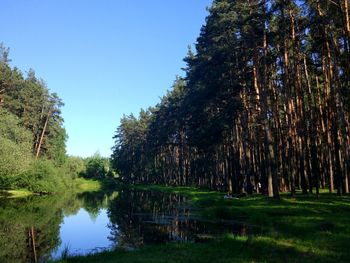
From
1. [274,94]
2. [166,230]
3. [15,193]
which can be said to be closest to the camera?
[166,230]

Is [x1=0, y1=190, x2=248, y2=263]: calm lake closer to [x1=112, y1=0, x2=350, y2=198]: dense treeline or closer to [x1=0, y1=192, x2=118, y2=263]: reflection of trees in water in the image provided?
[x1=0, y1=192, x2=118, y2=263]: reflection of trees in water

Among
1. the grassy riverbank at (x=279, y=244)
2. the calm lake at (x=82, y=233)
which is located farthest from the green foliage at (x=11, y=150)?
the grassy riverbank at (x=279, y=244)

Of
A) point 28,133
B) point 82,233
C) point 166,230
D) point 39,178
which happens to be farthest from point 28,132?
point 166,230

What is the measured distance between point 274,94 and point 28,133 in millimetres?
41184

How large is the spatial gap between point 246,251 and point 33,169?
186 ft

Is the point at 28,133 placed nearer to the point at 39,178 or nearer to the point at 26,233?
the point at 39,178

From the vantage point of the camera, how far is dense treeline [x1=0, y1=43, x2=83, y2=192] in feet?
181

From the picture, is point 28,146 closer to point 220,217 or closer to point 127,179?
point 220,217

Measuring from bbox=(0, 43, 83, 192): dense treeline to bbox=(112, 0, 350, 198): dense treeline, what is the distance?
25507 millimetres

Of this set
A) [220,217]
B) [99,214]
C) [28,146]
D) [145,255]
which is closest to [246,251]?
[145,255]

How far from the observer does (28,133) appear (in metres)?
63.7

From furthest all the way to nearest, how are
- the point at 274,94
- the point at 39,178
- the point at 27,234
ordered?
the point at 39,178 → the point at 274,94 → the point at 27,234

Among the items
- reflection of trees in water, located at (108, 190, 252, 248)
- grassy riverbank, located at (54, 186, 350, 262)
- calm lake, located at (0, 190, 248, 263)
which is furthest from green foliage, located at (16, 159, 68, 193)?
grassy riverbank, located at (54, 186, 350, 262)

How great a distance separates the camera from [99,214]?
42.9 metres
